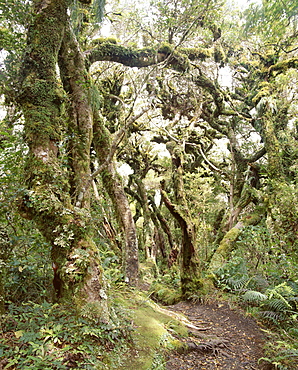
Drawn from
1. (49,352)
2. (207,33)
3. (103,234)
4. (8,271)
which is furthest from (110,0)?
(49,352)

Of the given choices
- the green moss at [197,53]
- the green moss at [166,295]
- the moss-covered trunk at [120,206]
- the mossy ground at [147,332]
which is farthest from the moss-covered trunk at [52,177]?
the green moss at [197,53]

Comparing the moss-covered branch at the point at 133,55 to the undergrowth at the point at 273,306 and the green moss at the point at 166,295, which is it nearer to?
the undergrowth at the point at 273,306

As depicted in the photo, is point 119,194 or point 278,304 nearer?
point 278,304

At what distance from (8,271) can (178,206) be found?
5566 millimetres

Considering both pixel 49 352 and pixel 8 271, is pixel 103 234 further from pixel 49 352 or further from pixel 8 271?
pixel 49 352

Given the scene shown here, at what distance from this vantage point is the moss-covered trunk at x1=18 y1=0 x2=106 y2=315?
343 centimetres

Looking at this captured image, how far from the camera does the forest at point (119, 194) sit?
336 cm

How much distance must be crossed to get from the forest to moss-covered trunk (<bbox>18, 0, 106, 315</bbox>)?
20mm

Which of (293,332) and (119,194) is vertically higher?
(119,194)

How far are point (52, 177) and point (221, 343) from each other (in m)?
4.59

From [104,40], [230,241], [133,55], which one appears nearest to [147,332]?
[230,241]

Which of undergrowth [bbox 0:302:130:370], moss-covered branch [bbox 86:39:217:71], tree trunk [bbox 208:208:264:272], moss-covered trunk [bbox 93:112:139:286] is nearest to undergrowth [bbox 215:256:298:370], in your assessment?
tree trunk [bbox 208:208:264:272]

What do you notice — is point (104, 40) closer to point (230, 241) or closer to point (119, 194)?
point (119, 194)

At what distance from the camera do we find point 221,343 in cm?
514
